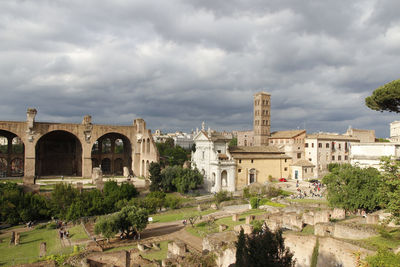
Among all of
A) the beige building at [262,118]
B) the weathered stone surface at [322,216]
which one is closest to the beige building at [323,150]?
the beige building at [262,118]

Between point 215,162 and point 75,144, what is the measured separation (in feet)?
95.4

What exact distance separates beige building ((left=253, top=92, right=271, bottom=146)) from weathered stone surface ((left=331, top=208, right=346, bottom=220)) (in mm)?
33646

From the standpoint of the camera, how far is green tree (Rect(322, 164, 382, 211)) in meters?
22.8

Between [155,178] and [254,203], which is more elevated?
[155,178]

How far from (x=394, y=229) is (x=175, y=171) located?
27741 millimetres

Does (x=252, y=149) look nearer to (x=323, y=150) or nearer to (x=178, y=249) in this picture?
(x=323, y=150)

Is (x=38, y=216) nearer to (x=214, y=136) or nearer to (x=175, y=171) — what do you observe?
(x=175, y=171)

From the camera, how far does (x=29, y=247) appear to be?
22141 mm

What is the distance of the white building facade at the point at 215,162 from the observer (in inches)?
1615

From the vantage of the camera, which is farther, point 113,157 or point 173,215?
point 113,157

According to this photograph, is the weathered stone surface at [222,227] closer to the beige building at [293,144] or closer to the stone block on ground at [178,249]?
the stone block on ground at [178,249]

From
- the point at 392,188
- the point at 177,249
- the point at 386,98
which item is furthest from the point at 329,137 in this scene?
the point at 177,249

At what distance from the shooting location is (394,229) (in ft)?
55.2

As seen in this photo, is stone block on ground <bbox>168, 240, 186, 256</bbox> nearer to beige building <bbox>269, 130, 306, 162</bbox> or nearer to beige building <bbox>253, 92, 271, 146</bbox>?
beige building <bbox>269, 130, 306, 162</bbox>
